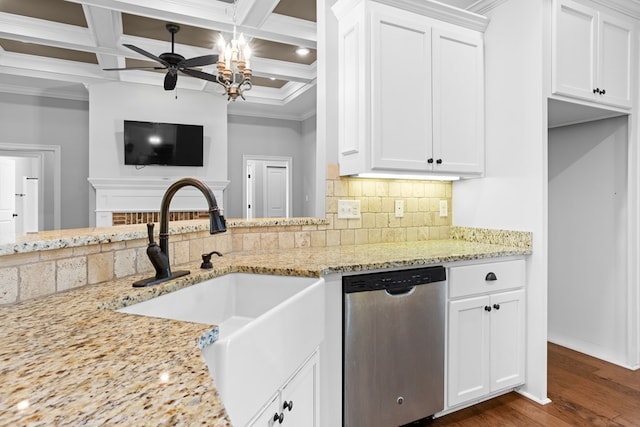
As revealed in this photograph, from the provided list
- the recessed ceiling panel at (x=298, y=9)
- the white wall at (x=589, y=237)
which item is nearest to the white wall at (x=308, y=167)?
the recessed ceiling panel at (x=298, y=9)

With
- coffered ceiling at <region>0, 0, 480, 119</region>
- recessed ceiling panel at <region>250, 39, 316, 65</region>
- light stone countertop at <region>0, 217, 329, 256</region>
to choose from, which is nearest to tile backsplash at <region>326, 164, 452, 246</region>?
light stone countertop at <region>0, 217, 329, 256</region>

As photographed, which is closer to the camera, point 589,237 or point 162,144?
point 589,237

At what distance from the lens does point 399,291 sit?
178 cm

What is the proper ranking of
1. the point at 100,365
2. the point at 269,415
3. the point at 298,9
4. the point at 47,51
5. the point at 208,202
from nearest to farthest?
the point at 100,365 → the point at 269,415 → the point at 208,202 → the point at 298,9 → the point at 47,51

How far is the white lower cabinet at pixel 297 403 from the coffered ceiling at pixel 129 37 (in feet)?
8.64

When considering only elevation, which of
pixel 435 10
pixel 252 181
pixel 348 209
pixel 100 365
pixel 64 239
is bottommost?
pixel 100 365

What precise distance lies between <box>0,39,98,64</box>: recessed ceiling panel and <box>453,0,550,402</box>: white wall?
180 inches

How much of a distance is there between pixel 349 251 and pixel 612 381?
1.91 metres

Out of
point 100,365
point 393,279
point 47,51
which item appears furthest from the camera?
point 47,51

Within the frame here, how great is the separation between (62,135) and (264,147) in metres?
3.04

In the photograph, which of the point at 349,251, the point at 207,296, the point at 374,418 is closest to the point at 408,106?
the point at 349,251

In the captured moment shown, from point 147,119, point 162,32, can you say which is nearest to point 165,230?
point 162,32

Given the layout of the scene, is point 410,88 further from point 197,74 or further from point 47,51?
point 47,51

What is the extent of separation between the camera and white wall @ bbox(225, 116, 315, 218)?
645 centimetres
